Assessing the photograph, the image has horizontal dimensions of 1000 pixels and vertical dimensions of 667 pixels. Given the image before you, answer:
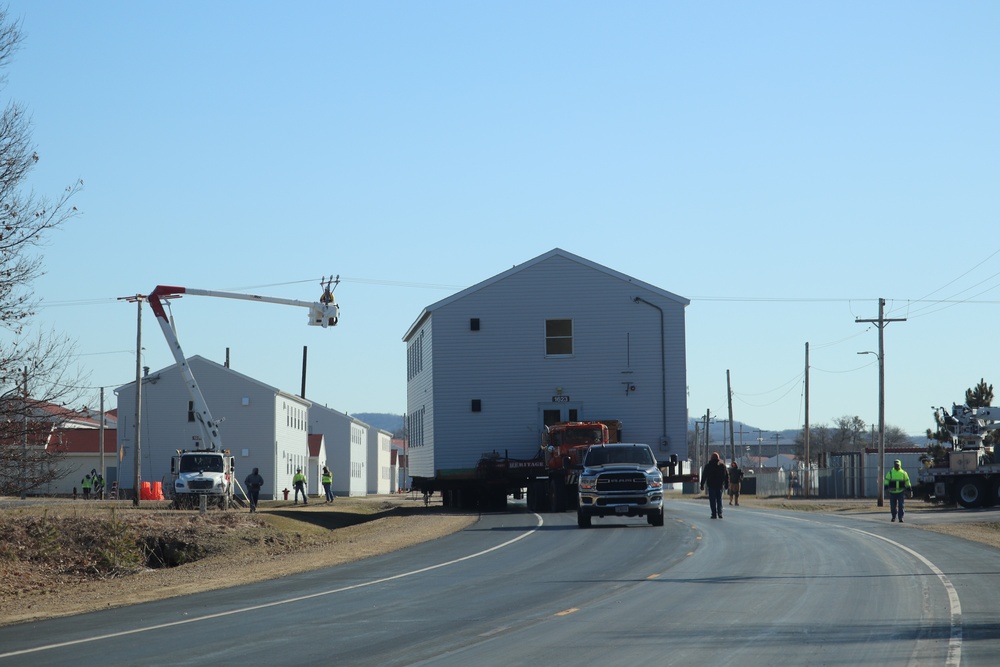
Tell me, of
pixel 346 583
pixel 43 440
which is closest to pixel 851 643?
pixel 346 583

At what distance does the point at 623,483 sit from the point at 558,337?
1664 cm

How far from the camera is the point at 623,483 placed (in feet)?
93.4

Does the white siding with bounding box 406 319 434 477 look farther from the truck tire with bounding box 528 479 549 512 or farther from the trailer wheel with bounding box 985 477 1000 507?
the trailer wheel with bounding box 985 477 1000 507

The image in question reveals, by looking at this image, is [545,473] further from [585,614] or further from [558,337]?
[585,614]

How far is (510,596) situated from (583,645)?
427cm

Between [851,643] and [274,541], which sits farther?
[274,541]

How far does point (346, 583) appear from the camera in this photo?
17.9 m

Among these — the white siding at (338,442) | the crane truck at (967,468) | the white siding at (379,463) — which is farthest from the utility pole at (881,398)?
the white siding at (379,463)

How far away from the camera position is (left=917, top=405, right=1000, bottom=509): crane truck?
45.0m

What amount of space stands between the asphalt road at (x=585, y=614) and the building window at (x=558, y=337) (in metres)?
21.7

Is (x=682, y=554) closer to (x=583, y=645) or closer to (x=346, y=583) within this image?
(x=346, y=583)

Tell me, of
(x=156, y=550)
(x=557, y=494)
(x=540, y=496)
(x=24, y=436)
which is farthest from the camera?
(x=540, y=496)

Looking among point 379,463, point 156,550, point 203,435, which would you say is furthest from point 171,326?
point 379,463

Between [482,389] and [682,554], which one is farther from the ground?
[482,389]
